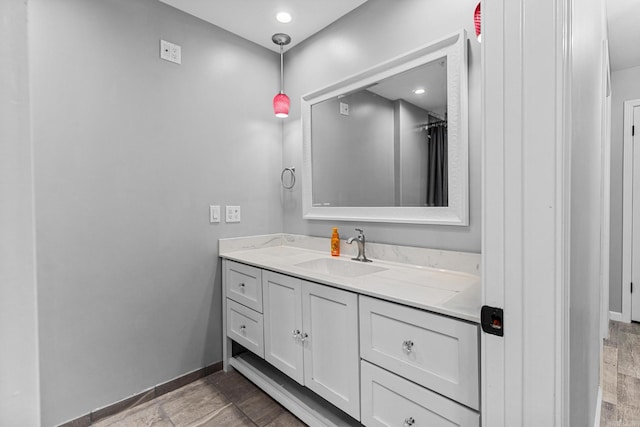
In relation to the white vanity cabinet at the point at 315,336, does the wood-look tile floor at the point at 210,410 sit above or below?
below

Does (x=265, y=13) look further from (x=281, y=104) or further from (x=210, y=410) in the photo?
(x=210, y=410)

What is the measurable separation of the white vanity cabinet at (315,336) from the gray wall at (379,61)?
24.5 inches

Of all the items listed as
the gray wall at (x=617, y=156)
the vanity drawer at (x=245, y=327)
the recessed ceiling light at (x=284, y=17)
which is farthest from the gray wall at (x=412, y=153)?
the gray wall at (x=617, y=156)

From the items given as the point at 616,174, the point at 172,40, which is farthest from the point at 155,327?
the point at 616,174

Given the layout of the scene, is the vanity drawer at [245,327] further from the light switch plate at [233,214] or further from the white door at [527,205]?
the white door at [527,205]

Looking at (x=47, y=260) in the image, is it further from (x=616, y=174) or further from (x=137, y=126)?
(x=616, y=174)

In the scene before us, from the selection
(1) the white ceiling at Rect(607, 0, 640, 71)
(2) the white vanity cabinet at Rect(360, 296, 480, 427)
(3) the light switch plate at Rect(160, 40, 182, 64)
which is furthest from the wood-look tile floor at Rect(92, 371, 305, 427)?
(1) the white ceiling at Rect(607, 0, 640, 71)

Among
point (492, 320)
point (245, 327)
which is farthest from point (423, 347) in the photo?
point (245, 327)

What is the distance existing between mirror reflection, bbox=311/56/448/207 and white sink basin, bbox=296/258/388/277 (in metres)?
0.38

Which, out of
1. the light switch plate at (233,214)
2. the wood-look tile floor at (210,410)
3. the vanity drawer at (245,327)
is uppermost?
the light switch plate at (233,214)

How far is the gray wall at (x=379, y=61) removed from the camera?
156 centimetres

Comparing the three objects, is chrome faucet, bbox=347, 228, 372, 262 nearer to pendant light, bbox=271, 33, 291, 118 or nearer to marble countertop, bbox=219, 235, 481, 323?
marble countertop, bbox=219, 235, 481, 323

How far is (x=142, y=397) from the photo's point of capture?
1.88 m

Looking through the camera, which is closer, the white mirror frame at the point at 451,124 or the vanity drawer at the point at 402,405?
the vanity drawer at the point at 402,405
